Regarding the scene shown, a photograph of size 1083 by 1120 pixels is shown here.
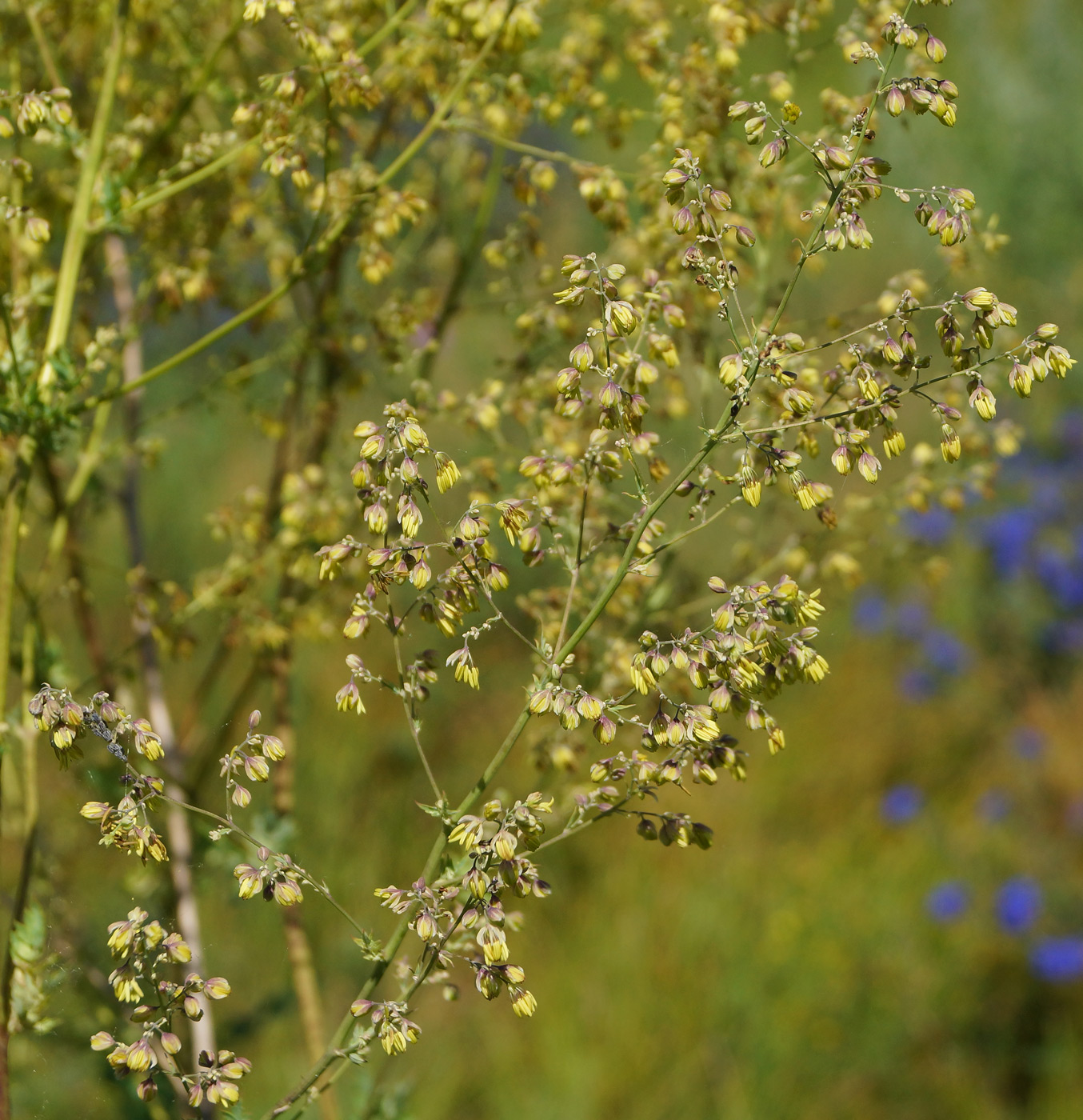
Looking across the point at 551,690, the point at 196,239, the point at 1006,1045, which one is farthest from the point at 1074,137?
the point at 551,690

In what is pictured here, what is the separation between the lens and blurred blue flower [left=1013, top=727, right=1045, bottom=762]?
6664 millimetres

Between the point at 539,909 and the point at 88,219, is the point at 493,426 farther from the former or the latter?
the point at 539,909

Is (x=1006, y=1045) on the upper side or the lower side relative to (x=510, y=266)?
lower

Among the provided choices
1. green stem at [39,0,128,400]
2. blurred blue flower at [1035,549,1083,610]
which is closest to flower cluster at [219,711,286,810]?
green stem at [39,0,128,400]

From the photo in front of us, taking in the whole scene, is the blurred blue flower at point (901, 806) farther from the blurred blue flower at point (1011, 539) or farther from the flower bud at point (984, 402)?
the flower bud at point (984, 402)

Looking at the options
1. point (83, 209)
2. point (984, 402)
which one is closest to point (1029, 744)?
point (984, 402)

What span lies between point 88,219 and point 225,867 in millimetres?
1481

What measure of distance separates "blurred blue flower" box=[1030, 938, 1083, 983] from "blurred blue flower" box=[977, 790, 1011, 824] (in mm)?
953

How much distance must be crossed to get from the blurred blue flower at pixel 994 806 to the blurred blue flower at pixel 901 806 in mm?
352

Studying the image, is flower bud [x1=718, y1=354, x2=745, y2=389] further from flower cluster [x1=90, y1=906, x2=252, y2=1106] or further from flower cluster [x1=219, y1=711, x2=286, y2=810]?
flower cluster [x1=90, y1=906, x2=252, y2=1106]

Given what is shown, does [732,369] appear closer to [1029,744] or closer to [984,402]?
[984,402]

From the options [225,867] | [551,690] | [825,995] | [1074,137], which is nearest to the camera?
[551,690]

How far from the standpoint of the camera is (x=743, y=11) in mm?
2029

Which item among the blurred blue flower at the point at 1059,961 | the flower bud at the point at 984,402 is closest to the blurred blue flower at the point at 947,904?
the blurred blue flower at the point at 1059,961
